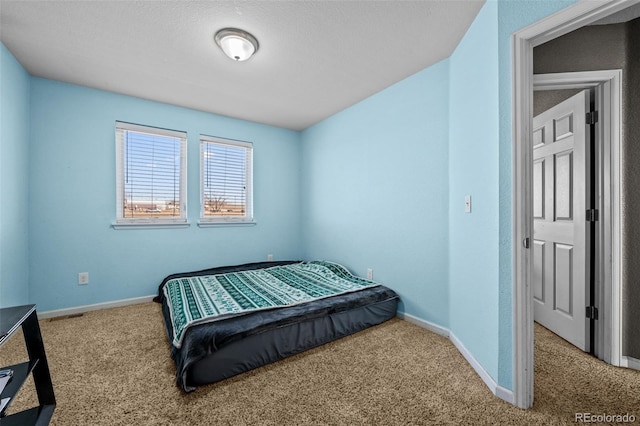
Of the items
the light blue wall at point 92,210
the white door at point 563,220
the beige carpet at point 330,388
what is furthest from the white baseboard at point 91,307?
the white door at point 563,220

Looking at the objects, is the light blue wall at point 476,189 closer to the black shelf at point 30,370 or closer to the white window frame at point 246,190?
the black shelf at point 30,370

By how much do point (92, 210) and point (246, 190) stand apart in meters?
1.71

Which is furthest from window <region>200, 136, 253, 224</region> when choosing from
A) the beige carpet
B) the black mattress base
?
the black mattress base

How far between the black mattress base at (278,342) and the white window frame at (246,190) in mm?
2051

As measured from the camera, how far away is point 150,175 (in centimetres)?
314

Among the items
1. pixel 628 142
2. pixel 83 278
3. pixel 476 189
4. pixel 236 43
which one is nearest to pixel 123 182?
pixel 83 278

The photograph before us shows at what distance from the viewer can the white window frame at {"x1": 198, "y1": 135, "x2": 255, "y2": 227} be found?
345 centimetres

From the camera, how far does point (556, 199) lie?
229cm

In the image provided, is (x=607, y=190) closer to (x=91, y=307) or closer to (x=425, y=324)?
(x=425, y=324)

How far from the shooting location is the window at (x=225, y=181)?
349 centimetres

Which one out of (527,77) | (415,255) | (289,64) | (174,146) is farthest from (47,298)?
(527,77)

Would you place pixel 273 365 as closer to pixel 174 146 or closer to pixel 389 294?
pixel 389 294

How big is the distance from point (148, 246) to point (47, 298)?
939mm

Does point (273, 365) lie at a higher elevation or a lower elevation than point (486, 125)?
lower
